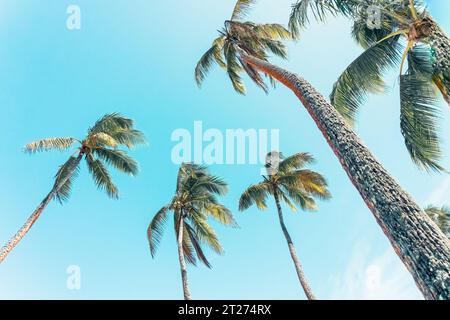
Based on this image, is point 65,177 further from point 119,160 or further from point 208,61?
point 208,61

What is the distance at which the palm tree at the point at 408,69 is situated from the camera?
570cm

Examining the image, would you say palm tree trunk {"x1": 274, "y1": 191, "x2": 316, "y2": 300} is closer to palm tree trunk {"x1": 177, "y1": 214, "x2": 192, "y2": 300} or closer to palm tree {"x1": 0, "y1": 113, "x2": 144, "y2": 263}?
palm tree trunk {"x1": 177, "y1": 214, "x2": 192, "y2": 300}

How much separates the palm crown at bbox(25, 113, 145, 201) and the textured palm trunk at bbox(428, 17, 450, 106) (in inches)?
535

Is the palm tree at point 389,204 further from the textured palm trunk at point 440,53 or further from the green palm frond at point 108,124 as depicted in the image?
the green palm frond at point 108,124

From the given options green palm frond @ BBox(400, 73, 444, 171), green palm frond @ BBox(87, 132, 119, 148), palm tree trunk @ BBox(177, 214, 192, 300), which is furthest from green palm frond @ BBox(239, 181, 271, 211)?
green palm frond @ BBox(400, 73, 444, 171)

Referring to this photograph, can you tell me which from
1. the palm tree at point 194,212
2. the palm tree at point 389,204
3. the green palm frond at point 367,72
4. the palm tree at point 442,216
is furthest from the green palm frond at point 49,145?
the palm tree at point 442,216

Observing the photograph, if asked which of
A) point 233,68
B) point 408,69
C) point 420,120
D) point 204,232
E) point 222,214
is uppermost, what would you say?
point 233,68

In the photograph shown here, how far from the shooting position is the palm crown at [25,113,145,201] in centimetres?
1546

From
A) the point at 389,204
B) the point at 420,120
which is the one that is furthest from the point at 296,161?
the point at 389,204

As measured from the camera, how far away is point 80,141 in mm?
15953

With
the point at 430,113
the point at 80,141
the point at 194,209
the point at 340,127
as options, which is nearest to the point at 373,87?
the point at 430,113

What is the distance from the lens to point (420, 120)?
6773 mm

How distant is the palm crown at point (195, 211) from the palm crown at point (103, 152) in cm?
287

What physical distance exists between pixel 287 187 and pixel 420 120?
39.1ft
